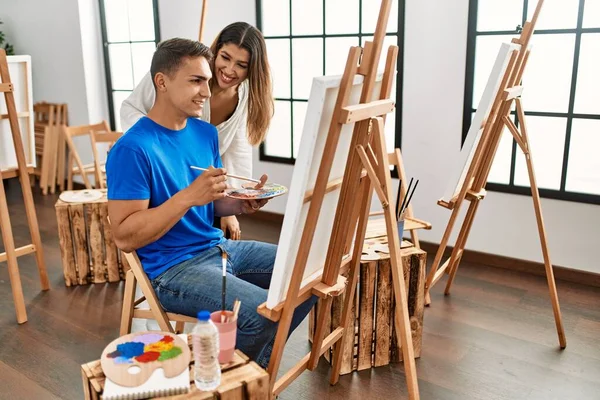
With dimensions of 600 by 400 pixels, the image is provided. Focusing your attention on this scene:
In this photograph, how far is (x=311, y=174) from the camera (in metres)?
1.44

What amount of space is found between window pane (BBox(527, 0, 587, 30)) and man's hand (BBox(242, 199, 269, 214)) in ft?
6.62

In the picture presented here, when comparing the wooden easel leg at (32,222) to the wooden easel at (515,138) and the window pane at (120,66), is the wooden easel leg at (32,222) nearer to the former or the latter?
the wooden easel at (515,138)

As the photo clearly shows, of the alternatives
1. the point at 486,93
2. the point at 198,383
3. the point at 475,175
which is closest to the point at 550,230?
the point at 475,175

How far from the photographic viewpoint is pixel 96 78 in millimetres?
5395

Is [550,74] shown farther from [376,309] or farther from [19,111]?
[19,111]

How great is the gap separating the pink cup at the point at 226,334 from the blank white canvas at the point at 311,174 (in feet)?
0.56

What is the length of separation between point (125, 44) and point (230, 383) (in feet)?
15.0

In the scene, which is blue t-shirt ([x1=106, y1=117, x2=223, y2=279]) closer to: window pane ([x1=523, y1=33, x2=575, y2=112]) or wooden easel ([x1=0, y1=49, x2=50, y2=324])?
wooden easel ([x1=0, y1=49, x2=50, y2=324])

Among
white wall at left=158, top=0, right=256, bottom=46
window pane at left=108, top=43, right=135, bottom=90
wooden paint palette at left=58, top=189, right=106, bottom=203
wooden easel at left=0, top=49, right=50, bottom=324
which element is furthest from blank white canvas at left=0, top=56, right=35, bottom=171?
window pane at left=108, top=43, right=135, bottom=90

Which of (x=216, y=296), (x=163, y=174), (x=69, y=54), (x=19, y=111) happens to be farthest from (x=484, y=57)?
(x=69, y=54)

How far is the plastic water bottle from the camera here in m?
1.24

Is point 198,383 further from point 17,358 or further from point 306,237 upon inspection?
point 17,358

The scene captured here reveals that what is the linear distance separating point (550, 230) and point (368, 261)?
5.17 ft

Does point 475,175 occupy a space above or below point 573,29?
below
